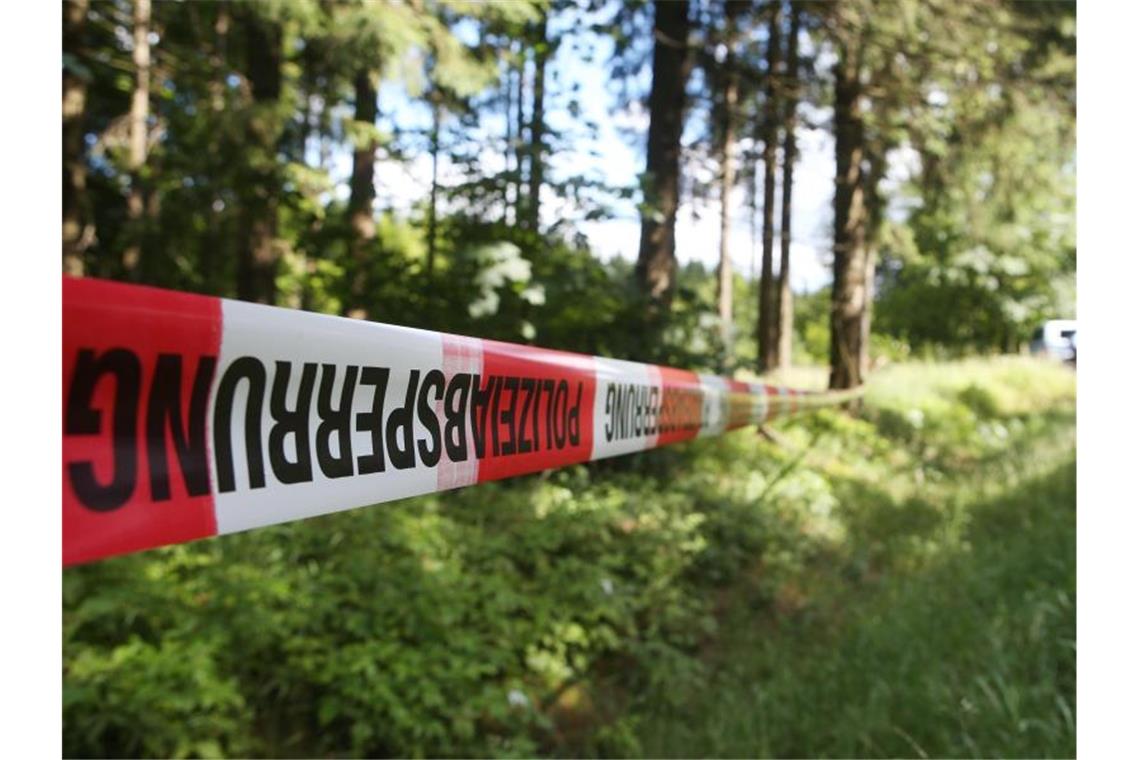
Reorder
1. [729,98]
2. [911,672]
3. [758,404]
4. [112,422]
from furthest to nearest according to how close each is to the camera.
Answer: [729,98], [758,404], [911,672], [112,422]

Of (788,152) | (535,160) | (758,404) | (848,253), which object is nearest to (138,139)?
(535,160)

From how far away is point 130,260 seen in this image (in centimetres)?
750

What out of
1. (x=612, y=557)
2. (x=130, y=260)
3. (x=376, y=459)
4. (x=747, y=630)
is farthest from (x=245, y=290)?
(x=376, y=459)

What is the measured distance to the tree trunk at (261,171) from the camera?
5.81m

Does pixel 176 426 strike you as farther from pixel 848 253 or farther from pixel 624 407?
pixel 848 253

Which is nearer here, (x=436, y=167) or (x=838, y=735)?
(x=838, y=735)

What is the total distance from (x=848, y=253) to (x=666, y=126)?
4.91 metres

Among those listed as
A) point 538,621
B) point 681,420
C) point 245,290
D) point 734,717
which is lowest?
point 734,717

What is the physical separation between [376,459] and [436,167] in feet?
16.5

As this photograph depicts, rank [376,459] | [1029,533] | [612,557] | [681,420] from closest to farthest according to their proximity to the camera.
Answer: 1. [376,459]
2. [681,420]
3. [612,557]
4. [1029,533]

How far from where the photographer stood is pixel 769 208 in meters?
14.2

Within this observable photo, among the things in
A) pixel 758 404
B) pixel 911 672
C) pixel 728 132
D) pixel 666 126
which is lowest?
pixel 911 672

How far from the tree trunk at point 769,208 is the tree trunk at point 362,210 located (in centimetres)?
358

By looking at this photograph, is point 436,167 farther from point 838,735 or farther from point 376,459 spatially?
point 376,459
